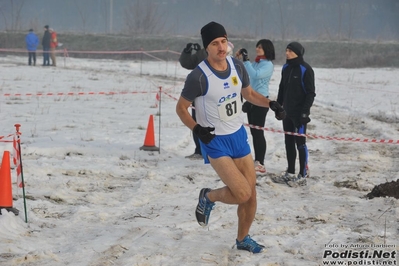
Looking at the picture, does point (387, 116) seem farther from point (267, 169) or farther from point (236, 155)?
point (236, 155)

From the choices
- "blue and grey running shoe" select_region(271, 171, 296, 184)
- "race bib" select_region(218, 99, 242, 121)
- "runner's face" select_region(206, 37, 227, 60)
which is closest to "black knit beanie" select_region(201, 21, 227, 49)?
"runner's face" select_region(206, 37, 227, 60)

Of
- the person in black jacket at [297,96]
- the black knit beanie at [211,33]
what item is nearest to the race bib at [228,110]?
the black knit beanie at [211,33]

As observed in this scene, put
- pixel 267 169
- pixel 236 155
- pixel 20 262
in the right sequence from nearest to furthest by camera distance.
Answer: pixel 20 262, pixel 236 155, pixel 267 169

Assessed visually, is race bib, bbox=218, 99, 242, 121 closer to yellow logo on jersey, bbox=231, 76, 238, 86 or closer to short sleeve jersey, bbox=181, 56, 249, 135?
short sleeve jersey, bbox=181, 56, 249, 135

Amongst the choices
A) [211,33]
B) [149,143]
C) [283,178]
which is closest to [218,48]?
[211,33]

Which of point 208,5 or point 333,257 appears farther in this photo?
point 208,5

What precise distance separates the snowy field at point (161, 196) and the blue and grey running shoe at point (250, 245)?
0.18ft

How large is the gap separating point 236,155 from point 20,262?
201 cm

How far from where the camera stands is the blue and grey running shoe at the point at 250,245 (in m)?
5.88

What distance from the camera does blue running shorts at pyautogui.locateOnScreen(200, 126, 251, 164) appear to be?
19.2ft

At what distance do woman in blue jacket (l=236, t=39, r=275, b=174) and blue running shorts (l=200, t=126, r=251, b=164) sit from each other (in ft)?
11.3

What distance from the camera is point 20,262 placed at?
5.56 meters

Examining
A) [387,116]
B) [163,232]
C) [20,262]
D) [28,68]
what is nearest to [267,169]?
[163,232]

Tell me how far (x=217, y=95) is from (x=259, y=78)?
3646 millimetres
